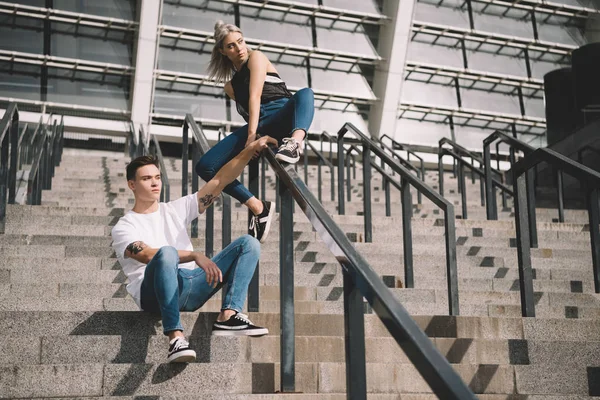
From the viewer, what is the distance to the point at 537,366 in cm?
357

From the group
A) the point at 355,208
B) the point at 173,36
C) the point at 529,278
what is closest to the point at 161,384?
the point at 529,278

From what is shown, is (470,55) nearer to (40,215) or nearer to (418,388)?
(40,215)

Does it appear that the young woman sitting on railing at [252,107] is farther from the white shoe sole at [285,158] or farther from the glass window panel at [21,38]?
the glass window panel at [21,38]

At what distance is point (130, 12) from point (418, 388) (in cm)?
1909

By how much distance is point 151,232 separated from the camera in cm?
361

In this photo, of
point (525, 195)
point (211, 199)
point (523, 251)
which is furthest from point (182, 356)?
point (525, 195)

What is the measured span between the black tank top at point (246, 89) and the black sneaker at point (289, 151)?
0.51 m

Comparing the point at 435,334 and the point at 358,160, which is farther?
the point at 358,160

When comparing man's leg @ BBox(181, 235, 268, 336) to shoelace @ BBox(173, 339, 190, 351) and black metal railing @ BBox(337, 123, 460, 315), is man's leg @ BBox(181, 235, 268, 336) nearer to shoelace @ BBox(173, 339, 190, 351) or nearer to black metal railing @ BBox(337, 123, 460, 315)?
shoelace @ BBox(173, 339, 190, 351)

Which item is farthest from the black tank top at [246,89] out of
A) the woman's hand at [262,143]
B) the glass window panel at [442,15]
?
the glass window panel at [442,15]

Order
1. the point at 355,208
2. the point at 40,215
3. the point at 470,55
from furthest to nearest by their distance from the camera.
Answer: the point at 470,55 < the point at 355,208 < the point at 40,215

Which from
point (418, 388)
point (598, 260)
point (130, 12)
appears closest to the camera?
point (418, 388)

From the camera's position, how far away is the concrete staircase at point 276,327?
311 centimetres

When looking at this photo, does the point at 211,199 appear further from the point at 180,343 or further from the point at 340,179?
the point at 340,179
